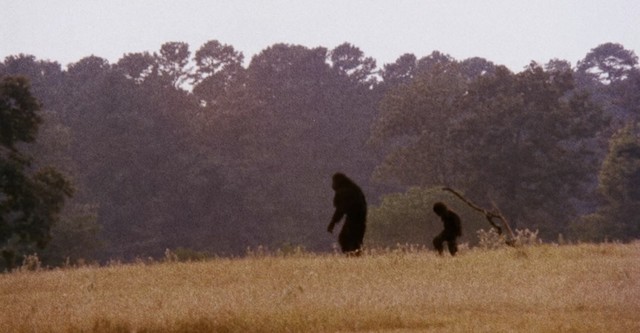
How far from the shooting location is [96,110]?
74.4 m

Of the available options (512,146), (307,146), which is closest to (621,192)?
(512,146)

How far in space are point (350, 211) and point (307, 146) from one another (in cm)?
5903

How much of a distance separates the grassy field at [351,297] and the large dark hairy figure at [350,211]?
1812 millimetres

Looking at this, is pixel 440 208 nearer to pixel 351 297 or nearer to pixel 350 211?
pixel 350 211

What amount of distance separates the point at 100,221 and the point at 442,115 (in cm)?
2382

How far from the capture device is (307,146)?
79.4m

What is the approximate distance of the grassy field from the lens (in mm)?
10500

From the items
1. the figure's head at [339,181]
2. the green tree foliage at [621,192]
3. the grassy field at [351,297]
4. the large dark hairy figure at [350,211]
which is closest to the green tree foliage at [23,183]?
the grassy field at [351,297]

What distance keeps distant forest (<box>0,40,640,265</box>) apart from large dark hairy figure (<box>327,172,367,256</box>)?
32554 mm

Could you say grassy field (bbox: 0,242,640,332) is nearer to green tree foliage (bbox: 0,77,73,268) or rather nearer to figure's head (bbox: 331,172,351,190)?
figure's head (bbox: 331,172,351,190)

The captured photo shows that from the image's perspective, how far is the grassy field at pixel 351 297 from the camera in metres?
10.5

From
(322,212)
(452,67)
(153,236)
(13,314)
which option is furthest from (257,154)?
(13,314)

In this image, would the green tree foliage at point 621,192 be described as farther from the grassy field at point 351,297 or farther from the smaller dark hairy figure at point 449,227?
the grassy field at point 351,297

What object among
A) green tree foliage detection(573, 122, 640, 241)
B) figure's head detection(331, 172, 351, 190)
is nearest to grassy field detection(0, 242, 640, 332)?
figure's head detection(331, 172, 351, 190)
